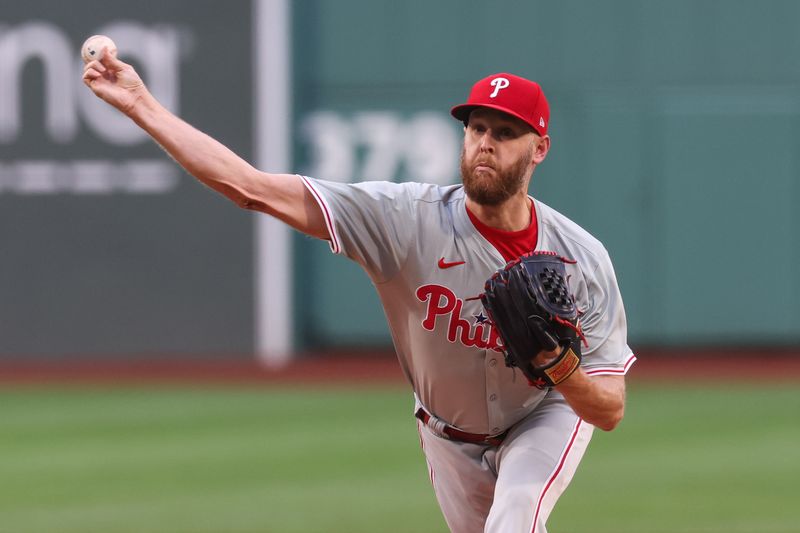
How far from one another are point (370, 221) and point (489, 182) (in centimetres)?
41

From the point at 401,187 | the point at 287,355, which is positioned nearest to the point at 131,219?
the point at 287,355

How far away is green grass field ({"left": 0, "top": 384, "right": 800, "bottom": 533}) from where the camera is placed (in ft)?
22.3

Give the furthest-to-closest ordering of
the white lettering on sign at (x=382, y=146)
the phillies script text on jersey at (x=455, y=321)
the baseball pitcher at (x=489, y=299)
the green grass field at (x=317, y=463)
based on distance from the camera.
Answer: the white lettering on sign at (x=382, y=146), the green grass field at (x=317, y=463), the phillies script text on jersey at (x=455, y=321), the baseball pitcher at (x=489, y=299)

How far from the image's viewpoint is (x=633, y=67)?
12609 millimetres

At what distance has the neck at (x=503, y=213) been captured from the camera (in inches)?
175

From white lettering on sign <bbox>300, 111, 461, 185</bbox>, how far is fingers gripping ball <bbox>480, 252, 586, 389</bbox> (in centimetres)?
852

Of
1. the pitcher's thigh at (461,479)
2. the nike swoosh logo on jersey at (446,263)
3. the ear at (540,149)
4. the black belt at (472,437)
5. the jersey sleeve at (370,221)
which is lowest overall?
the pitcher's thigh at (461,479)

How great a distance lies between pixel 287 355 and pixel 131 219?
196 cm

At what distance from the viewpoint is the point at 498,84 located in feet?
14.4

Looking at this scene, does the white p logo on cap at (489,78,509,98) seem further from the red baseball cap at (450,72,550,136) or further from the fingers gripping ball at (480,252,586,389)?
the fingers gripping ball at (480,252,586,389)

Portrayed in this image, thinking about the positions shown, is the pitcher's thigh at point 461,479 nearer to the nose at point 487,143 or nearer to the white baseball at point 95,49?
the nose at point 487,143

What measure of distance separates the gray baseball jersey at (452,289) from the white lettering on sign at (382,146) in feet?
26.1

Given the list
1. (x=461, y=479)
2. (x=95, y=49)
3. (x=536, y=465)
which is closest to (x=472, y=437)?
(x=461, y=479)

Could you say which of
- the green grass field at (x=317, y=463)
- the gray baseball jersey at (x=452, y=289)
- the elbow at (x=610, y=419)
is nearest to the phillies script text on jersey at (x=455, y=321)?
the gray baseball jersey at (x=452, y=289)
